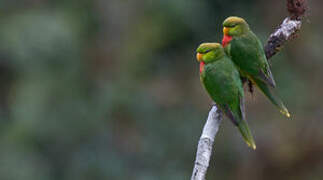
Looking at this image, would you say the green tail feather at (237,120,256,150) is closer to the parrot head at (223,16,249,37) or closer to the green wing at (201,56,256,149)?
the green wing at (201,56,256,149)

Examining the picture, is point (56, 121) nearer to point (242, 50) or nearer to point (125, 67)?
point (125, 67)

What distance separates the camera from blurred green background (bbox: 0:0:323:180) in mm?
8875

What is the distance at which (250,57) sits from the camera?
336cm

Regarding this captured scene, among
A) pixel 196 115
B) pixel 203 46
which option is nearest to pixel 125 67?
pixel 196 115

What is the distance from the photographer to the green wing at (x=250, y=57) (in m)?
3.35

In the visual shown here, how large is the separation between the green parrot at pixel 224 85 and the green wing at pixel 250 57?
0.18ft

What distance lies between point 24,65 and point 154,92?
76.6 inches

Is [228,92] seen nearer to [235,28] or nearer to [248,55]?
[248,55]

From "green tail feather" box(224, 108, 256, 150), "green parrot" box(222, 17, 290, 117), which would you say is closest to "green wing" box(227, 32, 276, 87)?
"green parrot" box(222, 17, 290, 117)

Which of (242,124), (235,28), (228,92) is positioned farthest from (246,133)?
(235,28)

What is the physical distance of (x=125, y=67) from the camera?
9.38 metres

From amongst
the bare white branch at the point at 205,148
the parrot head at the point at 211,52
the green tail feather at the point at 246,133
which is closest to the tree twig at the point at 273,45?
the bare white branch at the point at 205,148

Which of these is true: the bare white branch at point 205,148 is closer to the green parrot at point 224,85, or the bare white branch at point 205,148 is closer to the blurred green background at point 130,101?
the green parrot at point 224,85

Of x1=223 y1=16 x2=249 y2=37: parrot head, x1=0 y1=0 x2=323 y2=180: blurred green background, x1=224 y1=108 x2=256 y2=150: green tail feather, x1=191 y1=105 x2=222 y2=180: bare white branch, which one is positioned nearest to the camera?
x1=191 y1=105 x2=222 y2=180: bare white branch
